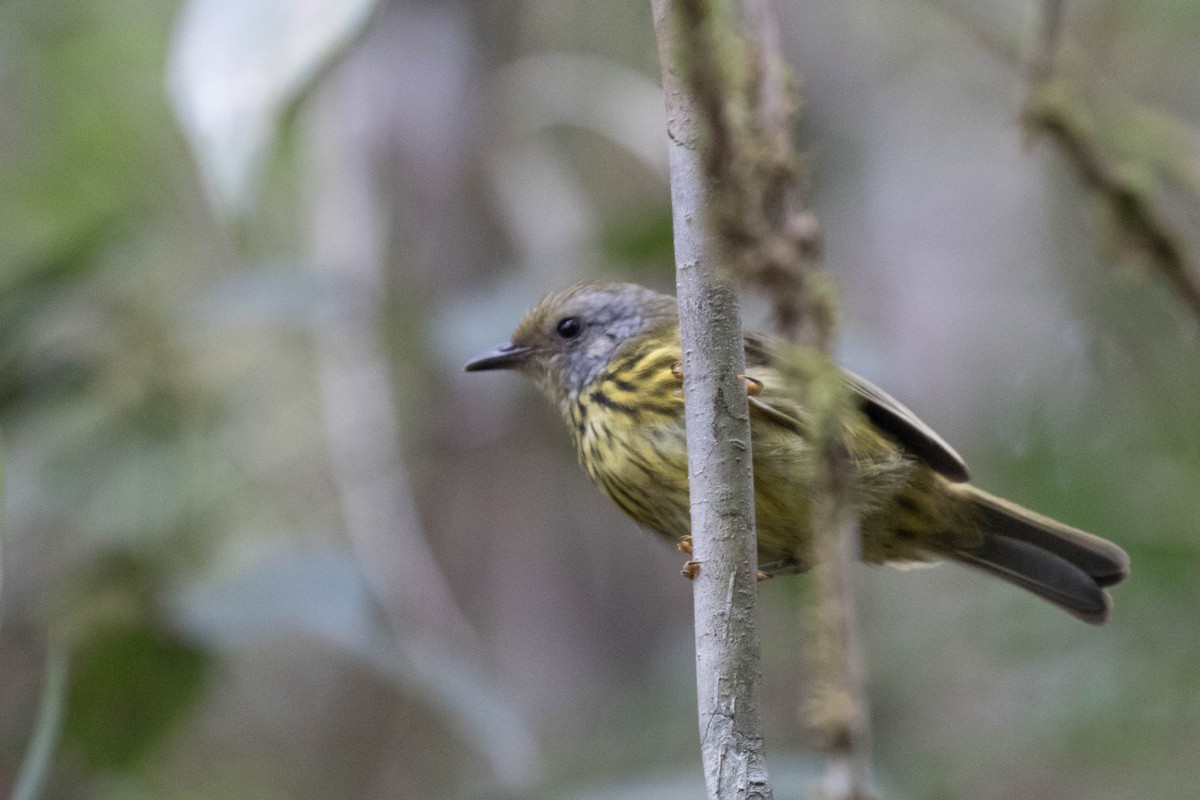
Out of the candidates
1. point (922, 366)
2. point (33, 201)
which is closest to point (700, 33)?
point (33, 201)

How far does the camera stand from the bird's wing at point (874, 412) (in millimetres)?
2705

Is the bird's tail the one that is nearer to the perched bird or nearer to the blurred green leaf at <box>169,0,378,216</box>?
the perched bird

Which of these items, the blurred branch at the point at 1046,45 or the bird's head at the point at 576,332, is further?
the bird's head at the point at 576,332

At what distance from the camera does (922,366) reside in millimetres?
5938

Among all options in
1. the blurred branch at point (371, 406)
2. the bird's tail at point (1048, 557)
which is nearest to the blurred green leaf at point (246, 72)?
the blurred branch at point (371, 406)

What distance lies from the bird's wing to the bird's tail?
0.62 ft

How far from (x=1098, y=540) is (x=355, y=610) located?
5.72ft

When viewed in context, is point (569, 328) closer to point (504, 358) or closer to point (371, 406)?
point (504, 358)

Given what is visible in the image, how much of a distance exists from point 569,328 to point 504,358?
0.20m

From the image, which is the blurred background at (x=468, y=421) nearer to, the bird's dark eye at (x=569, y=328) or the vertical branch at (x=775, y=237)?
the bird's dark eye at (x=569, y=328)

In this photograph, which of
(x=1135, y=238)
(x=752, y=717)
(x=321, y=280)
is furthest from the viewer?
(x=321, y=280)

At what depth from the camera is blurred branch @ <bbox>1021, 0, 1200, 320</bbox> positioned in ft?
9.04

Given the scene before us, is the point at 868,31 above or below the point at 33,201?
above

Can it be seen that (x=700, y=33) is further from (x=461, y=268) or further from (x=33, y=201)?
(x=33, y=201)
